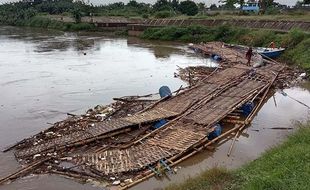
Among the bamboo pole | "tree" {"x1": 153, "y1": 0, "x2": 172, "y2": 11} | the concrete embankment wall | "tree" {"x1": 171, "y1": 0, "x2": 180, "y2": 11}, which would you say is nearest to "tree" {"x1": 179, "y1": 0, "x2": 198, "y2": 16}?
"tree" {"x1": 171, "y1": 0, "x2": 180, "y2": 11}

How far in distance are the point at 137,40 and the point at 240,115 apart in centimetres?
3699

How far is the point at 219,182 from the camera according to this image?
32.5 feet

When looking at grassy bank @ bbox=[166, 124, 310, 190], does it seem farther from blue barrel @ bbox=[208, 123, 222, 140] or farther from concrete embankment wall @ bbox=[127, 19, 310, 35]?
concrete embankment wall @ bbox=[127, 19, 310, 35]

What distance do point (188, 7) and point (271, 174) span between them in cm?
7166

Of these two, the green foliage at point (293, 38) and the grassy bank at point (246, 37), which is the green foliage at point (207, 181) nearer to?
the grassy bank at point (246, 37)

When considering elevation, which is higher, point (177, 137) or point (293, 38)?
point (293, 38)

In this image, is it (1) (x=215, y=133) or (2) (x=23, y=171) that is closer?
(2) (x=23, y=171)

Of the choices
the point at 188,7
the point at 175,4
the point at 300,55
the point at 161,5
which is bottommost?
the point at 300,55

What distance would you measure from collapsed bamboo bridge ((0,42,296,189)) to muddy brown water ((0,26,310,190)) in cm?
41

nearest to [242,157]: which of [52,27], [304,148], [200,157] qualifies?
[200,157]

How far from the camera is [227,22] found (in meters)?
46.8

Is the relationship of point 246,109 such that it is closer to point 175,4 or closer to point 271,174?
point 271,174

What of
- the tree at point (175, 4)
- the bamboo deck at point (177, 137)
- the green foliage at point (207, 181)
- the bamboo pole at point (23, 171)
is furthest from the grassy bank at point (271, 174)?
the tree at point (175, 4)

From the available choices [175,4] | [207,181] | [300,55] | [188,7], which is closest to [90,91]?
[207,181]
